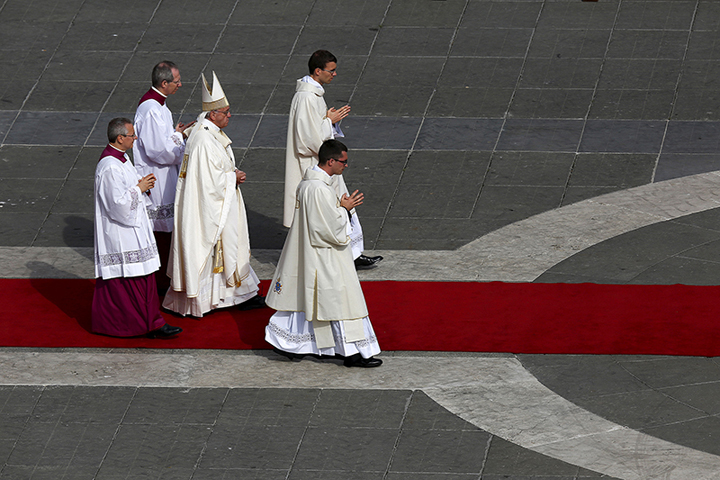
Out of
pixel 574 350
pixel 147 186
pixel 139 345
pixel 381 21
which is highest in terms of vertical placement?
pixel 381 21

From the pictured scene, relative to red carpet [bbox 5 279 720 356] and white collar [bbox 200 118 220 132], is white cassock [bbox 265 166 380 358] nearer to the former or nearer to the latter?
red carpet [bbox 5 279 720 356]

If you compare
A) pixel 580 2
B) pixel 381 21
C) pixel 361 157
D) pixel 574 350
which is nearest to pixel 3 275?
pixel 361 157

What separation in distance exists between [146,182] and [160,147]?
2.84ft

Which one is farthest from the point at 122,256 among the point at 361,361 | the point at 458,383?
the point at 458,383

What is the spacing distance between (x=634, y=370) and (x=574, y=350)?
51cm

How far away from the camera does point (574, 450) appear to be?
7688mm

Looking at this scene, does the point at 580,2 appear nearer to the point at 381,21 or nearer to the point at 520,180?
the point at 381,21

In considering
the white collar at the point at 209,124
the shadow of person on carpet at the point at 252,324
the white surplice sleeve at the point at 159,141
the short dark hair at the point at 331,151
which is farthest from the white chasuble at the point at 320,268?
the white surplice sleeve at the point at 159,141

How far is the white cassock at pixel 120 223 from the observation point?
30.0 ft

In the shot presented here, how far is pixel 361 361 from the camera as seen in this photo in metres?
8.90

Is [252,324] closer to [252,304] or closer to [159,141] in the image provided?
[252,304]

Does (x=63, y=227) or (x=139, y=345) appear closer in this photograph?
(x=139, y=345)

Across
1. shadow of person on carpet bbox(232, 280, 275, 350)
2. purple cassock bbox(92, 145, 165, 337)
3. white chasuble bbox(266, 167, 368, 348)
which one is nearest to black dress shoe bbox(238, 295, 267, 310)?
shadow of person on carpet bbox(232, 280, 275, 350)

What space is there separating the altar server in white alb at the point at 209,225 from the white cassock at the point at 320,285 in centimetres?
95
